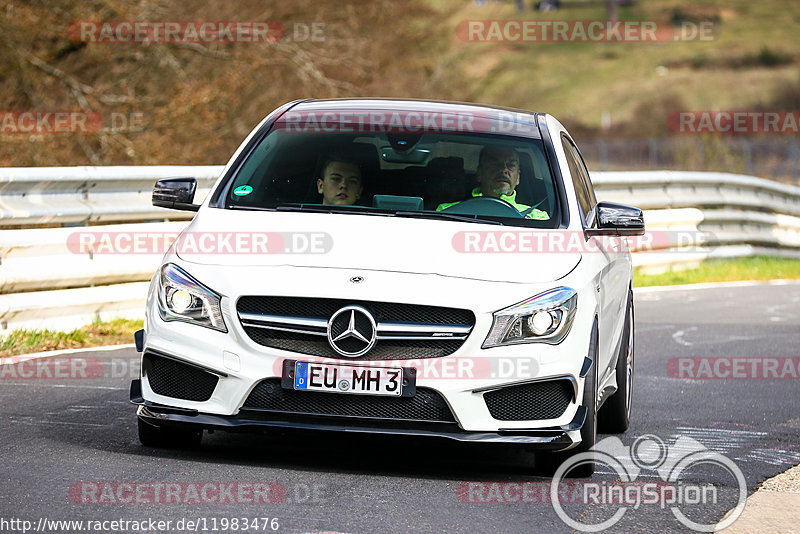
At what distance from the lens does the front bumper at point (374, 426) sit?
5.97m

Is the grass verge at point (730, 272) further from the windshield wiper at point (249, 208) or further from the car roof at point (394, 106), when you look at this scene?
the windshield wiper at point (249, 208)

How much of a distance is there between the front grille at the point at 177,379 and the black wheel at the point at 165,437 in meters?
0.32

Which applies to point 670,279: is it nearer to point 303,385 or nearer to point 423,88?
point 303,385

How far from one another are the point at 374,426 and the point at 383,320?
45 cm

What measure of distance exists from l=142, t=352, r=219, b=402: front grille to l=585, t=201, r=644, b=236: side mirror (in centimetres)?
214

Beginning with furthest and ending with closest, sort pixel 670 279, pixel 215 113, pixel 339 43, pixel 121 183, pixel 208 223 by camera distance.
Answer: pixel 339 43, pixel 215 113, pixel 670 279, pixel 121 183, pixel 208 223

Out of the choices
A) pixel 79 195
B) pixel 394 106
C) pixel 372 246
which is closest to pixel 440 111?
pixel 394 106

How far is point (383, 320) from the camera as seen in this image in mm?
5906

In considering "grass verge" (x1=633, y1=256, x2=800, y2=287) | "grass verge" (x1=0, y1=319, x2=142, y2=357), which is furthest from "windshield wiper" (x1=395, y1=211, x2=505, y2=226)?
"grass verge" (x1=633, y1=256, x2=800, y2=287)

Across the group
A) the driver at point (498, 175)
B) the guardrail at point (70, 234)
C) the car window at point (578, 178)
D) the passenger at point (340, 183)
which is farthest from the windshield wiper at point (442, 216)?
the guardrail at point (70, 234)

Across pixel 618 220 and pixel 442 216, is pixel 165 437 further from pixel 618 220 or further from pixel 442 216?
pixel 618 220

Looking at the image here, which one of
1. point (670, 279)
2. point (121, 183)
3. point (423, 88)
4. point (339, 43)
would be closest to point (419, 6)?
point (423, 88)

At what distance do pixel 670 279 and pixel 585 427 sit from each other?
11431 millimetres

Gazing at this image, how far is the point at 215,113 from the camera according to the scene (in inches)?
755
